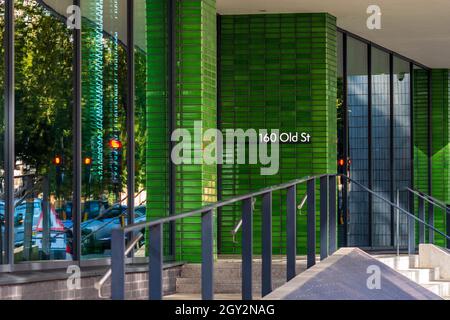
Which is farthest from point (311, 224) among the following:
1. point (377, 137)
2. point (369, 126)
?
point (377, 137)

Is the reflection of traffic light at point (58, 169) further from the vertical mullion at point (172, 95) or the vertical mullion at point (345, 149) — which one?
the vertical mullion at point (345, 149)

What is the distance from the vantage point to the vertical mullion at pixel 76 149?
10.3 meters

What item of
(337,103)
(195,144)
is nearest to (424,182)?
(337,103)

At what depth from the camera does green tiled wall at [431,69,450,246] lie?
23.2 metres

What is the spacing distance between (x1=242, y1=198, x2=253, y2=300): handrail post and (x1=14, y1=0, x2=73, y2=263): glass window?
2278 millimetres

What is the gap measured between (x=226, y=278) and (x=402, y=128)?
9.58m

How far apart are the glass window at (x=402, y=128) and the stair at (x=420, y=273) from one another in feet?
16.6

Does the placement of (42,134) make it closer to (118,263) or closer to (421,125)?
(118,263)

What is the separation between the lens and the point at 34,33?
9648 millimetres

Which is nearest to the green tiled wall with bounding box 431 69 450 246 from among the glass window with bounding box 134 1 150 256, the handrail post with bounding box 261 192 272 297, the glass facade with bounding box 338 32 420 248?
the glass facade with bounding box 338 32 420 248

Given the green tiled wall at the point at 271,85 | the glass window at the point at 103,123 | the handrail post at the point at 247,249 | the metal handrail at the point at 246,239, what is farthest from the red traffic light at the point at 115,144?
the green tiled wall at the point at 271,85

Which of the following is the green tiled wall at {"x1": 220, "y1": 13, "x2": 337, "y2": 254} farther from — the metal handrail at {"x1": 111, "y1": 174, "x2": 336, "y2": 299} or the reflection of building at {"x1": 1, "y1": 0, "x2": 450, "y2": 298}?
the metal handrail at {"x1": 111, "y1": 174, "x2": 336, "y2": 299}

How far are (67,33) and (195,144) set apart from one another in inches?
116
